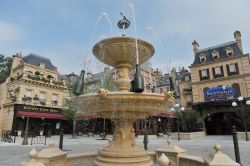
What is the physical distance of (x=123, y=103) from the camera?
15.7 ft

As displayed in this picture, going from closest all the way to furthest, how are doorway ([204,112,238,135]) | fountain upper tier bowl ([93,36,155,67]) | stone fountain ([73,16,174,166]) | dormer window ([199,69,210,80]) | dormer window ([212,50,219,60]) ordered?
stone fountain ([73,16,174,166]), fountain upper tier bowl ([93,36,155,67]), doorway ([204,112,238,135]), dormer window ([199,69,210,80]), dormer window ([212,50,219,60])

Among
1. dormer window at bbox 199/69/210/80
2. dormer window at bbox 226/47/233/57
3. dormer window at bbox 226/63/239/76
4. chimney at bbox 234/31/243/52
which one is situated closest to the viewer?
dormer window at bbox 226/63/239/76

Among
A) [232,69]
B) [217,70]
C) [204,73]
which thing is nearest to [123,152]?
[232,69]

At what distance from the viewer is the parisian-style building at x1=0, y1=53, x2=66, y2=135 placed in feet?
97.1

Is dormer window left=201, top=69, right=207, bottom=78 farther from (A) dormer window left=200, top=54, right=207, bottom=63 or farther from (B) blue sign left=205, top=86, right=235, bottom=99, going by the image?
(B) blue sign left=205, top=86, right=235, bottom=99

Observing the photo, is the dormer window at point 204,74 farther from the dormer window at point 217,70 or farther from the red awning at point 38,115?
the red awning at point 38,115

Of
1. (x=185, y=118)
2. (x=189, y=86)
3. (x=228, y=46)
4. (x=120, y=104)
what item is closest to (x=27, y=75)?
(x=185, y=118)

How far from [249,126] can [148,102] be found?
75.6ft

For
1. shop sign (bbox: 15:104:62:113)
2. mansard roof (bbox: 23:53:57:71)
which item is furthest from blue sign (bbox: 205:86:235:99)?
mansard roof (bbox: 23:53:57:71)

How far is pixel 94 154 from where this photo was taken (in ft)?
24.8

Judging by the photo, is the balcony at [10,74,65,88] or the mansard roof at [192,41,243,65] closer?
the balcony at [10,74,65,88]

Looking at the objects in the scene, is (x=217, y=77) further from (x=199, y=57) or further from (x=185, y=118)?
(x=185, y=118)

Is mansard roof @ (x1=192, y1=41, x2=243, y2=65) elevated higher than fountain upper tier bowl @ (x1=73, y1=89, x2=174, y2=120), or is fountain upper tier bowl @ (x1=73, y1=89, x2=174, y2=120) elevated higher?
mansard roof @ (x1=192, y1=41, x2=243, y2=65)

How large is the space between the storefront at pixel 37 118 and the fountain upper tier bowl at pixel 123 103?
26.3 m
